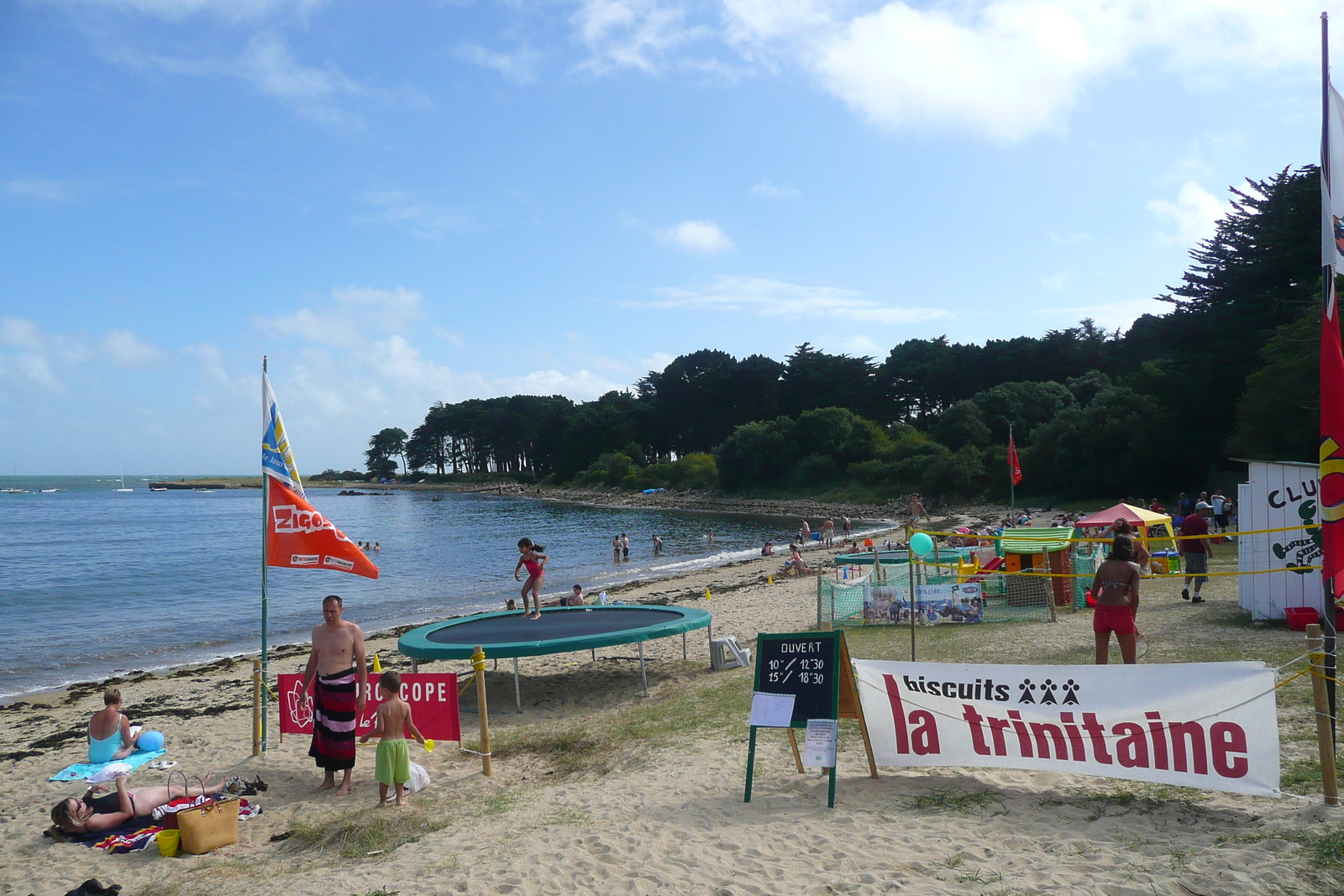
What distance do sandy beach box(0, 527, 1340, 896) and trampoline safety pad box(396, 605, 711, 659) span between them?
1.27m

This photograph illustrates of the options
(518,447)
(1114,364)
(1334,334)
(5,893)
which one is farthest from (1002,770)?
(518,447)

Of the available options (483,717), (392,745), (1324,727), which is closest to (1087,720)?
(1324,727)

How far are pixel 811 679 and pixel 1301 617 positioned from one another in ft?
27.6

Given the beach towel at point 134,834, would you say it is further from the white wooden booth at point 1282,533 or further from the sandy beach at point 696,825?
the white wooden booth at point 1282,533

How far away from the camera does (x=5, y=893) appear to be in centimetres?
595

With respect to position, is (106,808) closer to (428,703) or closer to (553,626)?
(428,703)

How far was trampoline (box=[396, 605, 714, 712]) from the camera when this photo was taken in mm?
11531

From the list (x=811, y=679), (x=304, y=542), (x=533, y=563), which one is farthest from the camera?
(x=533, y=563)

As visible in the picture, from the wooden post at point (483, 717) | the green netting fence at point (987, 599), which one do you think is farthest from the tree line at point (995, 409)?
the wooden post at point (483, 717)

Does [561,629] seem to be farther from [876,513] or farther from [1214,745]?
[876,513]

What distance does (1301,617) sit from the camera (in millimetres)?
10734

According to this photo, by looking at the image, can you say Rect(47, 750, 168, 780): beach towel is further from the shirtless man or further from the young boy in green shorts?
the young boy in green shorts

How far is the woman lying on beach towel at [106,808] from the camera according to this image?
22.9ft

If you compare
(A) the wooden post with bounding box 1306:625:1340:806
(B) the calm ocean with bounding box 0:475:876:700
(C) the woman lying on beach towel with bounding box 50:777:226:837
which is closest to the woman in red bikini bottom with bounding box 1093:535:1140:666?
(A) the wooden post with bounding box 1306:625:1340:806
